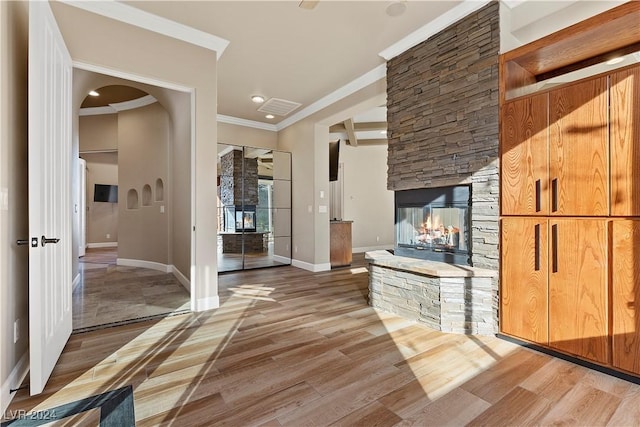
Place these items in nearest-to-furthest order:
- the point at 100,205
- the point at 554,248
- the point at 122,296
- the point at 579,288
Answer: the point at 579,288, the point at 554,248, the point at 122,296, the point at 100,205

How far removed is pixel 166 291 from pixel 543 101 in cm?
450

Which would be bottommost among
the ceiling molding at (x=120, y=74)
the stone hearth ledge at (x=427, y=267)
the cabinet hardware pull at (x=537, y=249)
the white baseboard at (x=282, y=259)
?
the white baseboard at (x=282, y=259)

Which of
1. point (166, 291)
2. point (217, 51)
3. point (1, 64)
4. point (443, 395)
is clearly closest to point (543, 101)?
point (443, 395)

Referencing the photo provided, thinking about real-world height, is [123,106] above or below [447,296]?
above

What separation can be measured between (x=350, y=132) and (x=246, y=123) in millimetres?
2238

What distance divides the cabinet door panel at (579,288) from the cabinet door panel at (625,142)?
0.18 metres

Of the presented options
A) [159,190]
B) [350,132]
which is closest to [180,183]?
[159,190]

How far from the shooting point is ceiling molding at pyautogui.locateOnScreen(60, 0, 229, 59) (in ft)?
8.92

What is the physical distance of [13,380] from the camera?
5.94ft

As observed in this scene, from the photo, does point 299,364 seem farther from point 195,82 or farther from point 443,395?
point 195,82

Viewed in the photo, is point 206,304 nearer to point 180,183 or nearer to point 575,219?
point 180,183

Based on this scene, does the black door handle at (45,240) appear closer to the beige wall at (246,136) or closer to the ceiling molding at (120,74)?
the ceiling molding at (120,74)

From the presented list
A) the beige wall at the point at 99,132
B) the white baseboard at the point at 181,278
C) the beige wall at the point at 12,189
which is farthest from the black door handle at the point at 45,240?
the beige wall at the point at 99,132

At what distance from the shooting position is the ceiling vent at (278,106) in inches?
203
